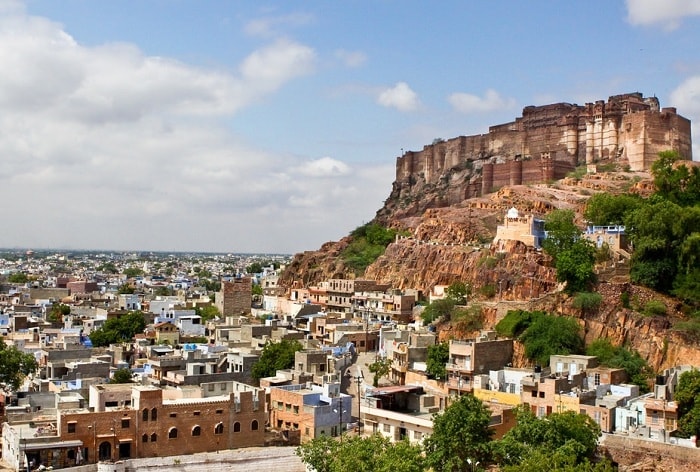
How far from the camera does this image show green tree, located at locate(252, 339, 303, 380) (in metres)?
42.9

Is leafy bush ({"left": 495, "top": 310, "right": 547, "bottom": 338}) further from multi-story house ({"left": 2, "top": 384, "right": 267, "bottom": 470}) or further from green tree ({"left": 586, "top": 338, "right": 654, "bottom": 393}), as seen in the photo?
multi-story house ({"left": 2, "top": 384, "right": 267, "bottom": 470})

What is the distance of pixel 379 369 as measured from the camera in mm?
42969

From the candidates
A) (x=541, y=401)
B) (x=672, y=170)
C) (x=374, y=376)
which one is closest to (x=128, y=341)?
(x=374, y=376)

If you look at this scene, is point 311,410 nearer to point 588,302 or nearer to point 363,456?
point 363,456

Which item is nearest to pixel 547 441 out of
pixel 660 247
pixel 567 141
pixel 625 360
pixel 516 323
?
pixel 625 360

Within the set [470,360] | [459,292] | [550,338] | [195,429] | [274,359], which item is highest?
[459,292]

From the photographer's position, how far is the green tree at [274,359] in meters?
42.9

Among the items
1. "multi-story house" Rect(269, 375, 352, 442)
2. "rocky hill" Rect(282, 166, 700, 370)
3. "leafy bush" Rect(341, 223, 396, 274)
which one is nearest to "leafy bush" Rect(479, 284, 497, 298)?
"rocky hill" Rect(282, 166, 700, 370)

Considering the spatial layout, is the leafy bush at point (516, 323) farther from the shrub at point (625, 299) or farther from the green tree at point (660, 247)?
the green tree at point (660, 247)

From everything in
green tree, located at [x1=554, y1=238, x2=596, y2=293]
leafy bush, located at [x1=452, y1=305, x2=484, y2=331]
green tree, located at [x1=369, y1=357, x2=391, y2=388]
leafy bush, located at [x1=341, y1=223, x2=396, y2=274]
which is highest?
leafy bush, located at [x1=341, y1=223, x2=396, y2=274]

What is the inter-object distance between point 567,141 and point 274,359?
49.3m

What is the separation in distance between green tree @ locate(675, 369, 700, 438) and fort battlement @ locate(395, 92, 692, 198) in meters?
44.9

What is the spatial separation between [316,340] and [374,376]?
27.5 feet

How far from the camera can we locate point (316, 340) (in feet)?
167
